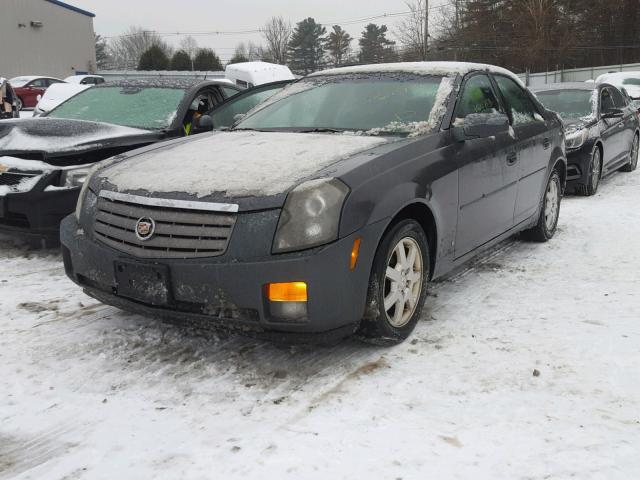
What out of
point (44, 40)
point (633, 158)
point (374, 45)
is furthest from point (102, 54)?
point (633, 158)

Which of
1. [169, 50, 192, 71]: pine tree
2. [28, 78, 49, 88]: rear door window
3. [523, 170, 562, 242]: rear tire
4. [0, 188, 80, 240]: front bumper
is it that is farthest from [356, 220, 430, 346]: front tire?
[169, 50, 192, 71]: pine tree

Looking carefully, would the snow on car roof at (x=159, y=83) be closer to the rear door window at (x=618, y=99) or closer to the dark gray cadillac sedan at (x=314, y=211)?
the dark gray cadillac sedan at (x=314, y=211)

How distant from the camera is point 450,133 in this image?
3768 mm

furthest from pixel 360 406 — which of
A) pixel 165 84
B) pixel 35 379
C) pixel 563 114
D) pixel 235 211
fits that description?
pixel 563 114

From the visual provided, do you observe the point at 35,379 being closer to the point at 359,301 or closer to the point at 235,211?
→ the point at 235,211

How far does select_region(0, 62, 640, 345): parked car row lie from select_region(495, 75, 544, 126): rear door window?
2cm

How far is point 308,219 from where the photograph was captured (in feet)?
9.03

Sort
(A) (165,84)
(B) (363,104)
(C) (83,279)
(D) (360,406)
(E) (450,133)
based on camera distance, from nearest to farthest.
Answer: (D) (360,406) < (C) (83,279) < (E) (450,133) < (B) (363,104) < (A) (165,84)

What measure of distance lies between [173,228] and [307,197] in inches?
25.3

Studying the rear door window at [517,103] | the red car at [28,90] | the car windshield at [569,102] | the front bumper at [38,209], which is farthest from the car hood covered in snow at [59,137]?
the red car at [28,90]

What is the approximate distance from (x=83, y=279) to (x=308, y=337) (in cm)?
131

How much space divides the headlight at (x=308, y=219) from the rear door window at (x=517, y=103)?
2424 millimetres

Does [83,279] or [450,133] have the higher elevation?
[450,133]

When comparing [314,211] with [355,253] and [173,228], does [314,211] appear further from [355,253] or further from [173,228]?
[173,228]
